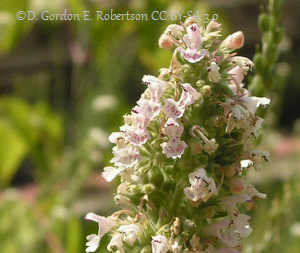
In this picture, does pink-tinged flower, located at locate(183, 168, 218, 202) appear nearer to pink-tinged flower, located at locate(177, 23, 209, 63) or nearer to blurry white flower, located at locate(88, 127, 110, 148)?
pink-tinged flower, located at locate(177, 23, 209, 63)

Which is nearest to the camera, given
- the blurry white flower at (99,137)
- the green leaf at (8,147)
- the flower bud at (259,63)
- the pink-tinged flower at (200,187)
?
the pink-tinged flower at (200,187)

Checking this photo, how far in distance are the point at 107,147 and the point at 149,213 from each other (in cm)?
79

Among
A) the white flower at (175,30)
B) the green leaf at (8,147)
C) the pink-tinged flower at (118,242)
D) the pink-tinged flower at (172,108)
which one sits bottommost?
the green leaf at (8,147)

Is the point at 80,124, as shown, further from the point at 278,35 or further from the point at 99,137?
the point at 278,35

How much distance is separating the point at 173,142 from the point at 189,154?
0.11ft

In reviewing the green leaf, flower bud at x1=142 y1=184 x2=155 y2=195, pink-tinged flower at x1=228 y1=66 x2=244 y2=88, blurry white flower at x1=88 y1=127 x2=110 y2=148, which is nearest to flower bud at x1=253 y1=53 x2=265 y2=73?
pink-tinged flower at x1=228 y1=66 x2=244 y2=88

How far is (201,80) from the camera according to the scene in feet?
1.59

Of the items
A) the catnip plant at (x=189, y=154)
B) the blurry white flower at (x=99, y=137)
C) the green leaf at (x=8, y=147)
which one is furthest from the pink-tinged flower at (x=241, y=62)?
the green leaf at (x=8, y=147)

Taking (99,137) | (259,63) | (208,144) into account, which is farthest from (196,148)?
(99,137)

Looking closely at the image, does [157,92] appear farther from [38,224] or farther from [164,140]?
[38,224]

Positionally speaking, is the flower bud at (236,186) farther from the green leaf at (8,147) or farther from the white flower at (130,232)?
the green leaf at (8,147)

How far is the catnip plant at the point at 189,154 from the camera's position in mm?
467

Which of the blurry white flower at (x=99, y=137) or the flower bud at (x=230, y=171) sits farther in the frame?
the blurry white flower at (x=99, y=137)

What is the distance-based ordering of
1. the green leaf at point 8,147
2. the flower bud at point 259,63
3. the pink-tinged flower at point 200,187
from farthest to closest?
the green leaf at point 8,147
the flower bud at point 259,63
the pink-tinged flower at point 200,187
